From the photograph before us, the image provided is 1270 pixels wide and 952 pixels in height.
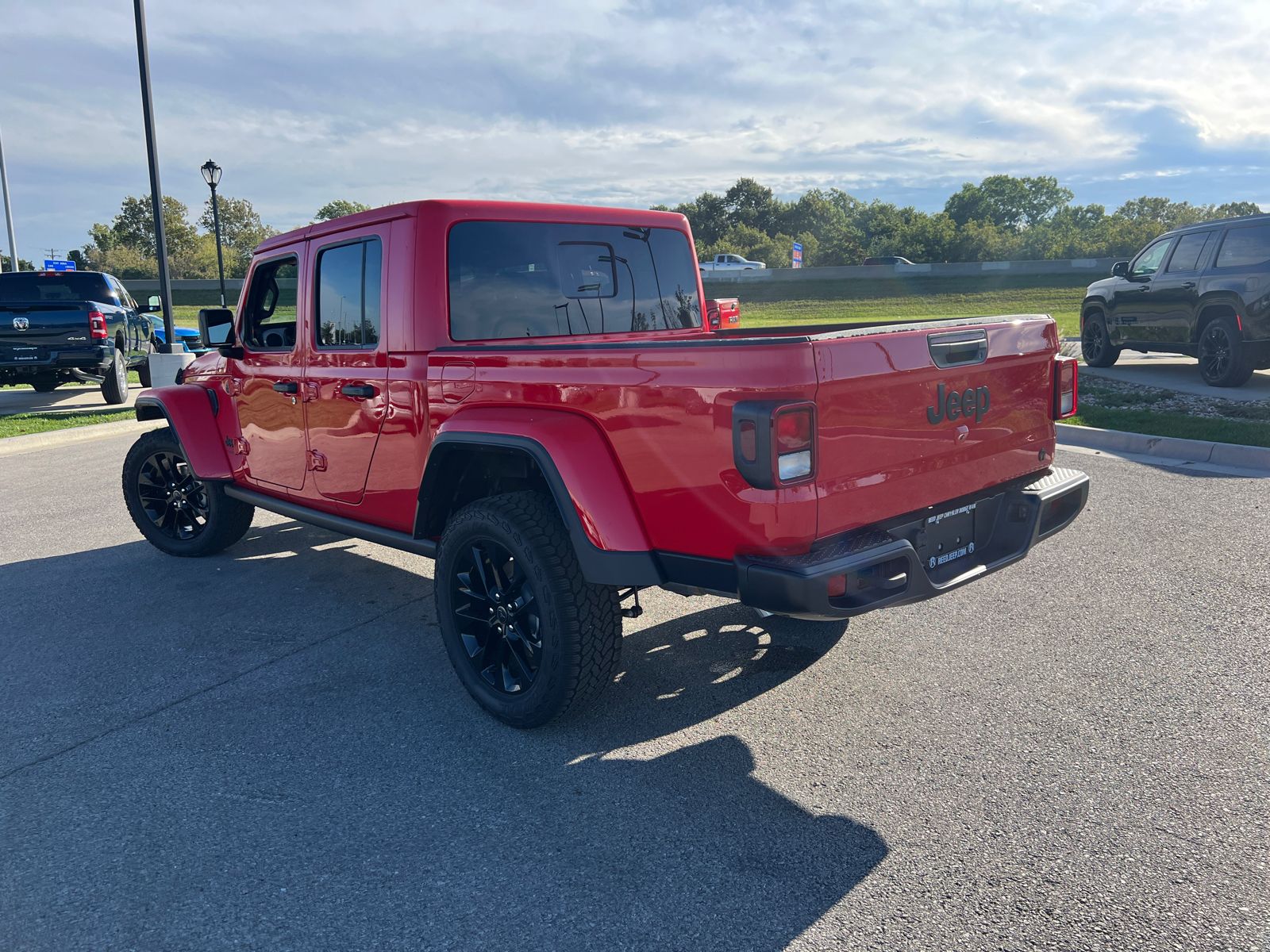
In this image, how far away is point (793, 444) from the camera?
8.71ft

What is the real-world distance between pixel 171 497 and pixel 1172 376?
42.2 feet

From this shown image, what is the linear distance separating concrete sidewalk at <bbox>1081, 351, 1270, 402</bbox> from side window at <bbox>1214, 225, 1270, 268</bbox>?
1.53 meters

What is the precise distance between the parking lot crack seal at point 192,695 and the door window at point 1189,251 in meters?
11.3

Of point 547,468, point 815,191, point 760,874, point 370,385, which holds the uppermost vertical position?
point 815,191

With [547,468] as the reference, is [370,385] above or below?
above

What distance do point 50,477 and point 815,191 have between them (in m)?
133

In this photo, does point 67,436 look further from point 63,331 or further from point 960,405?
point 960,405

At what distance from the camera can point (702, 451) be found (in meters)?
2.78

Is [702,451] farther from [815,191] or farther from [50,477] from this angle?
[815,191]

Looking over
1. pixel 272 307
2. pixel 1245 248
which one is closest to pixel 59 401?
pixel 272 307

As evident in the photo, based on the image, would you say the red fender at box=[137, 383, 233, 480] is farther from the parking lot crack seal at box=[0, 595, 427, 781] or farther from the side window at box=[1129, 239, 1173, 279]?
the side window at box=[1129, 239, 1173, 279]

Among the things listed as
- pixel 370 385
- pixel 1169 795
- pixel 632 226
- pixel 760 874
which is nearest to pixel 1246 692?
pixel 1169 795

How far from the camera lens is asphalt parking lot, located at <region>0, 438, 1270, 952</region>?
2361 mm

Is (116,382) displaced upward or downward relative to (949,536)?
upward
